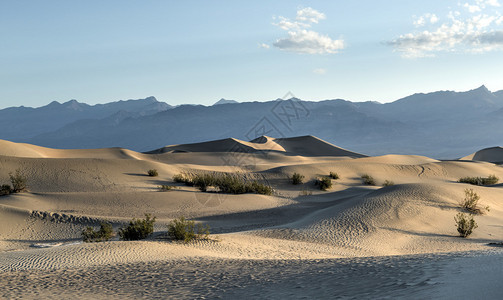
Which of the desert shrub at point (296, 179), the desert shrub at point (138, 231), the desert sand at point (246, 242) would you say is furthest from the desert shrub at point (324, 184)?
the desert shrub at point (138, 231)

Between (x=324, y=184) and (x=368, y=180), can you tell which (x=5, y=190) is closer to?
(x=324, y=184)

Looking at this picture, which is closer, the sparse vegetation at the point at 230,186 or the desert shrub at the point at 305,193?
the sparse vegetation at the point at 230,186

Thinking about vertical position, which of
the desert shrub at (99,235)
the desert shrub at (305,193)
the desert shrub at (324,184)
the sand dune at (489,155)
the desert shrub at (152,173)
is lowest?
the desert shrub at (99,235)

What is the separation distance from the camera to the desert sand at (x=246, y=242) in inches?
237

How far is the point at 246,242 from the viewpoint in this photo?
10.5m

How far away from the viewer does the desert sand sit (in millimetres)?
6012

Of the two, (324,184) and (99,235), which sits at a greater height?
(324,184)

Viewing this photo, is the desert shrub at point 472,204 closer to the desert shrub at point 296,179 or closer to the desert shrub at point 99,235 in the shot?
the desert shrub at point 296,179

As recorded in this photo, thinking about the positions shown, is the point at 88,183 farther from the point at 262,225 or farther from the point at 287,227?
the point at 287,227

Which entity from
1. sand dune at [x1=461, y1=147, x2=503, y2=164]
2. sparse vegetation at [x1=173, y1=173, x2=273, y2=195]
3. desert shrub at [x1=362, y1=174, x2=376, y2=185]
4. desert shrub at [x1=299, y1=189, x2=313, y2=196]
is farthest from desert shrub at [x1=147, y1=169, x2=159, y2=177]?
sand dune at [x1=461, y1=147, x2=503, y2=164]

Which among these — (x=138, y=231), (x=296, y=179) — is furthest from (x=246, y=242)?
(x=296, y=179)

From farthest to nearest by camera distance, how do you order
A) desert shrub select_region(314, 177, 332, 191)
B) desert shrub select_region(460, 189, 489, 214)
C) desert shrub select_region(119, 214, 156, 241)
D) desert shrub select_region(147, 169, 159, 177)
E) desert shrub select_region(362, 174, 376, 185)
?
1. desert shrub select_region(362, 174, 376, 185)
2. desert shrub select_region(147, 169, 159, 177)
3. desert shrub select_region(314, 177, 332, 191)
4. desert shrub select_region(460, 189, 489, 214)
5. desert shrub select_region(119, 214, 156, 241)

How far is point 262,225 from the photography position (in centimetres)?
1451

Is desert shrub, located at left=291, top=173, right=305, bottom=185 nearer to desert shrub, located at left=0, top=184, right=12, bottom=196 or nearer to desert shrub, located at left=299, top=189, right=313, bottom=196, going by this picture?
desert shrub, located at left=299, top=189, right=313, bottom=196
